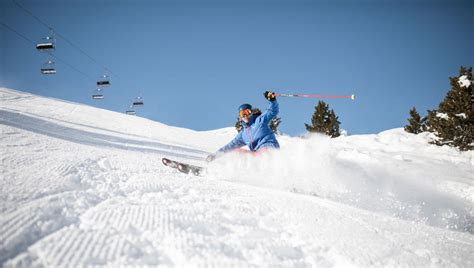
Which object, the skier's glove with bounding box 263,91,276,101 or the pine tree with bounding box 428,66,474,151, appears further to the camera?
the pine tree with bounding box 428,66,474,151

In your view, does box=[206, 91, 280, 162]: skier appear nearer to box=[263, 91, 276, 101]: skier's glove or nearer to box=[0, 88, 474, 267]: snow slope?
box=[263, 91, 276, 101]: skier's glove

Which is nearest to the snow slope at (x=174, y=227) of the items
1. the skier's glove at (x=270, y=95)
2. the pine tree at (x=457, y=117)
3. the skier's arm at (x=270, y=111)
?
the skier's arm at (x=270, y=111)

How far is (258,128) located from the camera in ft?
23.2

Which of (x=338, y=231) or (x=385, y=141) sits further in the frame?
(x=385, y=141)

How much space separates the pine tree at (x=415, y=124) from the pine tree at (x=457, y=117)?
1008cm

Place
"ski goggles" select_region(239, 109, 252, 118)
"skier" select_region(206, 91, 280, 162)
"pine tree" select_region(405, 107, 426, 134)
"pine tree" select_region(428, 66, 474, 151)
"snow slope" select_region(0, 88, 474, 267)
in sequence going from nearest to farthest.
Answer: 1. "snow slope" select_region(0, 88, 474, 267)
2. "skier" select_region(206, 91, 280, 162)
3. "ski goggles" select_region(239, 109, 252, 118)
4. "pine tree" select_region(428, 66, 474, 151)
5. "pine tree" select_region(405, 107, 426, 134)

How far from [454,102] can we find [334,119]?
12996 mm

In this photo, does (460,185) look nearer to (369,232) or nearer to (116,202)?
(369,232)

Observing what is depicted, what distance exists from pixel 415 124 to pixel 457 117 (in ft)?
39.1

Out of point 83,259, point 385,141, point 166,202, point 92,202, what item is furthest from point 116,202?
point 385,141

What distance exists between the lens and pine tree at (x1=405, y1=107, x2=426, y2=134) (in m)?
29.1

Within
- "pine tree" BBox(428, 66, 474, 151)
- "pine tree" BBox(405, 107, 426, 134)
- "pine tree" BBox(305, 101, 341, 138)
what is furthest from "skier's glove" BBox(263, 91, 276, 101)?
"pine tree" BBox(405, 107, 426, 134)

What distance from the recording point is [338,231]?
2.59 meters

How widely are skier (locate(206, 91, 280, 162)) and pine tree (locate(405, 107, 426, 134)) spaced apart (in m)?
28.6
